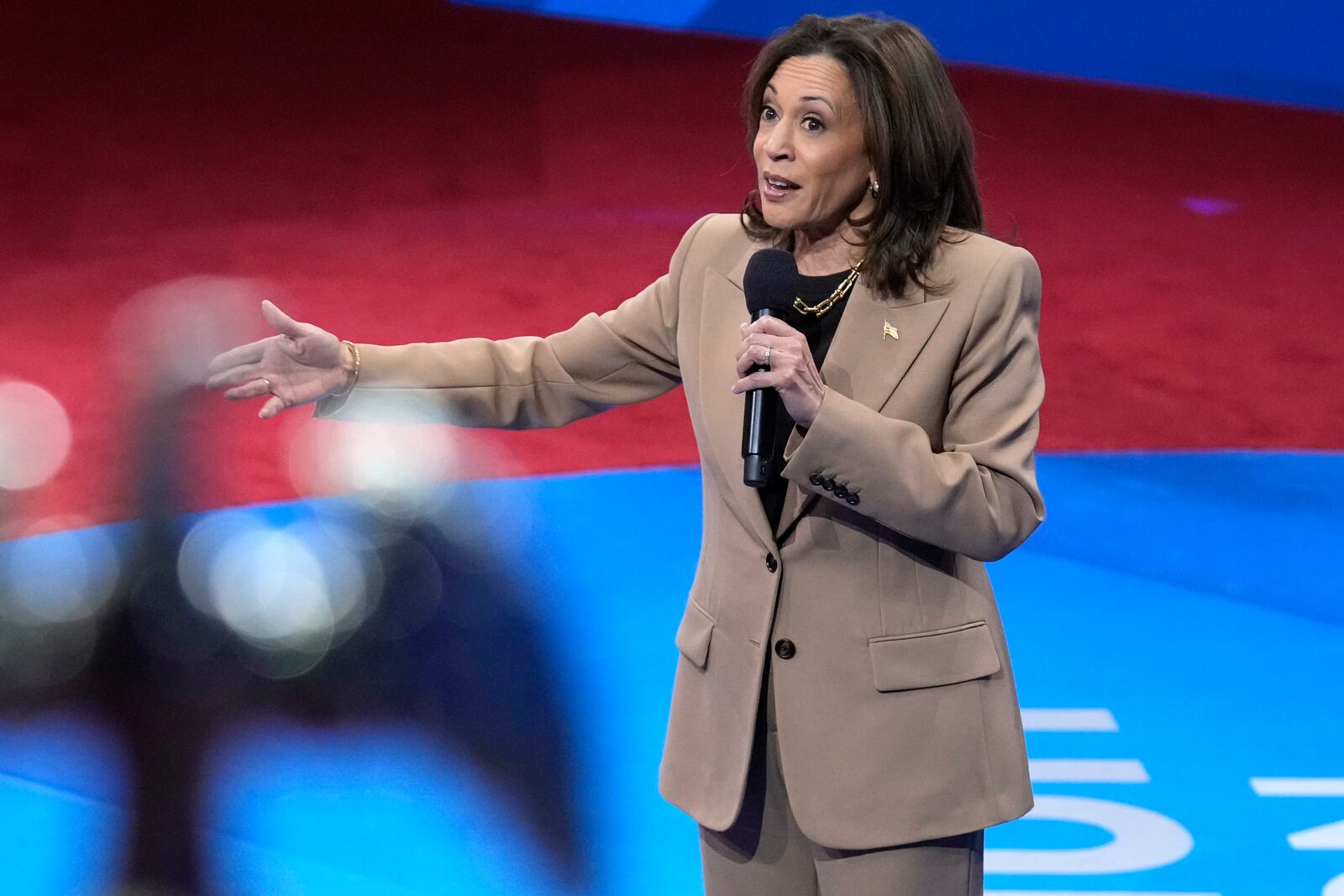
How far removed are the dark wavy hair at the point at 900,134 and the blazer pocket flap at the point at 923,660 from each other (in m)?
0.37

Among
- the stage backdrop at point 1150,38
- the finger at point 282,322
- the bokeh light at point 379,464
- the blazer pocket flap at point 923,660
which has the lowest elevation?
the blazer pocket flap at point 923,660

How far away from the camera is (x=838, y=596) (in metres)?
1.57

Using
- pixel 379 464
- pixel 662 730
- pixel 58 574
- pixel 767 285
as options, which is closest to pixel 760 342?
pixel 767 285

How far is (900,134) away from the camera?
1.60m

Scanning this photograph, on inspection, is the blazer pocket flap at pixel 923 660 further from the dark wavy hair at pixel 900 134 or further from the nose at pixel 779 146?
the nose at pixel 779 146

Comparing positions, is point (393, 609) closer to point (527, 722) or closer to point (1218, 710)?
point (527, 722)

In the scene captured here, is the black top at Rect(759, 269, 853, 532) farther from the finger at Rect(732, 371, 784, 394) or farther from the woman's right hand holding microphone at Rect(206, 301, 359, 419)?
the woman's right hand holding microphone at Rect(206, 301, 359, 419)

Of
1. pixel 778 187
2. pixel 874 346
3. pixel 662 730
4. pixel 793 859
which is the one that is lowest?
pixel 793 859

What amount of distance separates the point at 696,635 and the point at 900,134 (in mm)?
598

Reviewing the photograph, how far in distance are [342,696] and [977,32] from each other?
552 cm

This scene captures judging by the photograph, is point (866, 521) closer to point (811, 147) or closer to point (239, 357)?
point (811, 147)

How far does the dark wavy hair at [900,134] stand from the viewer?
5.21 feet

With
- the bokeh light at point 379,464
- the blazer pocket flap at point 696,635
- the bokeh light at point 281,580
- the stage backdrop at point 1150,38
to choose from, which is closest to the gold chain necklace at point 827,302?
the blazer pocket flap at point 696,635

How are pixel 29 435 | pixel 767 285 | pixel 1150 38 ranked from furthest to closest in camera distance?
pixel 1150 38, pixel 29 435, pixel 767 285
